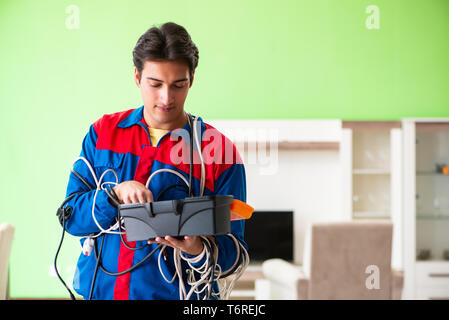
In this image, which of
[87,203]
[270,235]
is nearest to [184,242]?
[87,203]

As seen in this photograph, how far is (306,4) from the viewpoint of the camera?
9.80 feet

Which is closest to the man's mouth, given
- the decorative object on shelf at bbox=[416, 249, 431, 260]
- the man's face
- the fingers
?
the man's face

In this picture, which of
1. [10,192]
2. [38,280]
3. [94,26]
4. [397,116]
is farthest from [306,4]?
[38,280]

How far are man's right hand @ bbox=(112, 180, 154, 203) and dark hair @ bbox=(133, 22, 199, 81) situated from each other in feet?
0.66

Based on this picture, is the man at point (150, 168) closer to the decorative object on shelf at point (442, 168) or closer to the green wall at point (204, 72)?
the green wall at point (204, 72)

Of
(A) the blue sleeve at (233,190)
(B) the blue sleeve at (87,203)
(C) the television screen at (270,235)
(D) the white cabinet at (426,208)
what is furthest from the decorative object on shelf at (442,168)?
(B) the blue sleeve at (87,203)

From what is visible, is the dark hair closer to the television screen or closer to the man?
the man

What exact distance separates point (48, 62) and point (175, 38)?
249 cm

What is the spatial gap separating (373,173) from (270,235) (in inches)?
28.2

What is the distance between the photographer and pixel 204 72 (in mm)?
2975

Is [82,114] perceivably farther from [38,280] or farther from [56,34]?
[38,280]

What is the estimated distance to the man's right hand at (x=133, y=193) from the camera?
0.60m

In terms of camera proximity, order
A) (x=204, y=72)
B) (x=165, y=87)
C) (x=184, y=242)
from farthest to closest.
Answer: (x=204, y=72) < (x=165, y=87) < (x=184, y=242)

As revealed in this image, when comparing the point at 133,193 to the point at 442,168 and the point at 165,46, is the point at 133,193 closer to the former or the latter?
the point at 165,46
